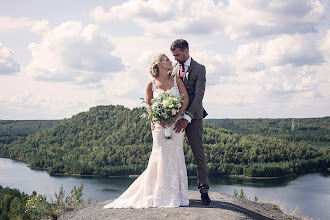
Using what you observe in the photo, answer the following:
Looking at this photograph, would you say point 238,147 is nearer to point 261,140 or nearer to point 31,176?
point 261,140

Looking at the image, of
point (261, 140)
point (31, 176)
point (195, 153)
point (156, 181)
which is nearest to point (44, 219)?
point (156, 181)

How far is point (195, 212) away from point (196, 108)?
1.64 metres

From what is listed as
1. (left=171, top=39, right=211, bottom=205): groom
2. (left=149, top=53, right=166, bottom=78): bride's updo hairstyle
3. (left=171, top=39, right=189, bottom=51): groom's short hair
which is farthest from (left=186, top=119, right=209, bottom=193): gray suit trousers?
(left=171, top=39, right=189, bottom=51): groom's short hair

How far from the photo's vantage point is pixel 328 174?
233 ft

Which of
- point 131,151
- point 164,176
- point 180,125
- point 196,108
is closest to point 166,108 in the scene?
point 180,125

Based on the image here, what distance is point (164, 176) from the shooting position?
20.0ft

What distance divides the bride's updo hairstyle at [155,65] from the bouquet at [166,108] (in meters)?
0.37

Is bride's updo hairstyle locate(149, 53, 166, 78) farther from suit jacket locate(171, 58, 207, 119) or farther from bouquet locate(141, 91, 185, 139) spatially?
suit jacket locate(171, 58, 207, 119)

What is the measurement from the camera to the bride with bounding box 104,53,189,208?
5.90 m

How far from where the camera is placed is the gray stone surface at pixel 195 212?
18.2ft

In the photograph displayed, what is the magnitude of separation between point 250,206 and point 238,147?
79.0 metres

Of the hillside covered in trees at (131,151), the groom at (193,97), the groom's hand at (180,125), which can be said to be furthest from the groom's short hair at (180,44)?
the hillside covered in trees at (131,151)

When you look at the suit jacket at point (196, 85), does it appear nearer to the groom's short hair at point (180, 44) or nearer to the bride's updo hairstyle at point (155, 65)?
the groom's short hair at point (180, 44)

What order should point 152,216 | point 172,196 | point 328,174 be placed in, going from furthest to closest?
→ 1. point 328,174
2. point 172,196
3. point 152,216
